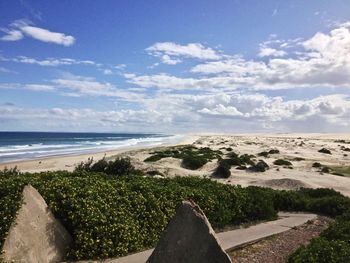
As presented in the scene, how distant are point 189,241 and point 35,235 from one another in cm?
312

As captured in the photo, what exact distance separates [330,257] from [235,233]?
12.5 feet

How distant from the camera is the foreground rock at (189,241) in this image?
22.0ft

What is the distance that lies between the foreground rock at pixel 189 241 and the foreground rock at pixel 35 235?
2473 millimetres

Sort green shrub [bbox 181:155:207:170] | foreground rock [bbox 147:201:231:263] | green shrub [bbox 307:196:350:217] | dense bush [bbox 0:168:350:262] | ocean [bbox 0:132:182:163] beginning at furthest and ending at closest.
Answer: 1. ocean [bbox 0:132:182:163]
2. green shrub [bbox 181:155:207:170]
3. green shrub [bbox 307:196:350:217]
4. dense bush [bbox 0:168:350:262]
5. foreground rock [bbox 147:201:231:263]

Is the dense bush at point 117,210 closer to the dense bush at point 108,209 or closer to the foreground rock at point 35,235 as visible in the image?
the dense bush at point 108,209

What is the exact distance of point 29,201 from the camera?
8.69 meters

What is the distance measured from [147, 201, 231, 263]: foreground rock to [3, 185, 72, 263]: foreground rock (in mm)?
2473

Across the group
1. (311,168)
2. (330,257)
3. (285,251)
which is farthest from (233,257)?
(311,168)

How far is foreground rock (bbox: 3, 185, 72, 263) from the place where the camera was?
26.1 ft

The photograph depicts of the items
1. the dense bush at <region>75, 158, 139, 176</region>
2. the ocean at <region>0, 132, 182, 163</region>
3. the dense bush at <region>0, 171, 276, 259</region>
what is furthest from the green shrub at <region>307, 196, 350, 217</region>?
the ocean at <region>0, 132, 182, 163</region>

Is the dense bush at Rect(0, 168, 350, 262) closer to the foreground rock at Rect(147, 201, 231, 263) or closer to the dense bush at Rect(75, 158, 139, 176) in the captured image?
the foreground rock at Rect(147, 201, 231, 263)

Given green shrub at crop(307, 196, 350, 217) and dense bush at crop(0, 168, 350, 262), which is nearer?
dense bush at crop(0, 168, 350, 262)

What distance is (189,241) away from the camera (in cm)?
682

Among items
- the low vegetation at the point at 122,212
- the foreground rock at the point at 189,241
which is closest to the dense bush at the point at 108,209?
the low vegetation at the point at 122,212
